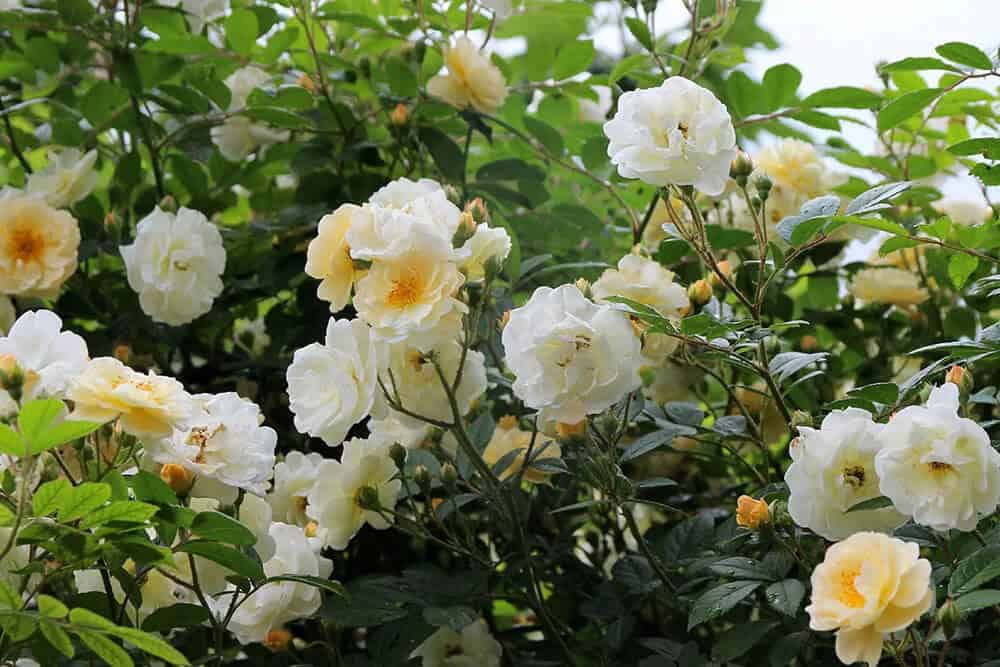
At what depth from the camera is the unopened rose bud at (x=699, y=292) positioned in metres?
0.95

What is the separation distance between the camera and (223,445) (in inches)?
33.5

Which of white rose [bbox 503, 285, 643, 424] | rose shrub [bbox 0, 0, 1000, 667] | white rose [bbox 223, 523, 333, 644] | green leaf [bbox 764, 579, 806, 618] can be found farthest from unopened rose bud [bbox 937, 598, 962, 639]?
white rose [bbox 223, 523, 333, 644]

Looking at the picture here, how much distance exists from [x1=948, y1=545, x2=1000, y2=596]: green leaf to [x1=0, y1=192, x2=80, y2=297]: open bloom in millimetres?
866

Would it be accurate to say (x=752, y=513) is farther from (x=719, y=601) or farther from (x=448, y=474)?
(x=448, y=474)

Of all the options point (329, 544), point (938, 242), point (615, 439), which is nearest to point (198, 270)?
point (329, 544)

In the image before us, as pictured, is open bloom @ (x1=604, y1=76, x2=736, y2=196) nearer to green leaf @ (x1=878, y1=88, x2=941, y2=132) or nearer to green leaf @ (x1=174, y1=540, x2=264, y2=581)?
green leaf @ (x1=878, y1=88, x2=941, y2=132)

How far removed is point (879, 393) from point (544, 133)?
59 centimetres

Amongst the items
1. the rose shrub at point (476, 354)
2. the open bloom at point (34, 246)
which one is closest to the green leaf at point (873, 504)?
the rose shrub at point (476, 354)

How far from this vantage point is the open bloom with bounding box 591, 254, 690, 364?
0.98 meters

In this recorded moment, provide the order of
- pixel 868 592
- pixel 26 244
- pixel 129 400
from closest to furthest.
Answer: pixel 868 592
pixel 129 400
pixel 26 244

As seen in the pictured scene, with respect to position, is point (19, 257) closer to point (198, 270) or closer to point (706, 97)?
point (198, 270)

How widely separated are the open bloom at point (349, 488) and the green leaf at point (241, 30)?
0.52m

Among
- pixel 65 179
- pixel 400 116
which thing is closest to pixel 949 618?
pixel 400 116

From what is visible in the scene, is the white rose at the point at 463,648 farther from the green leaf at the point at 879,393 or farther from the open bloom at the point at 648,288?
the green leaf at the point at 879,393
